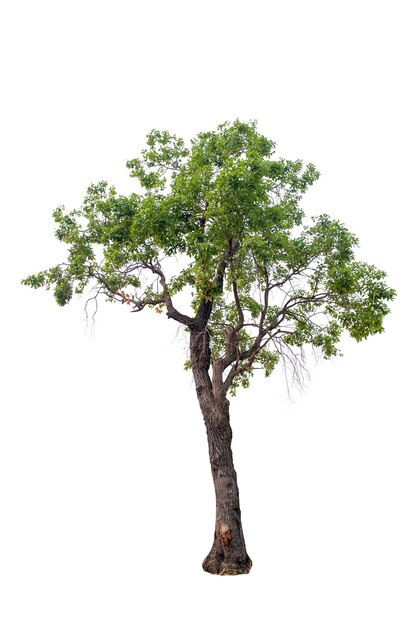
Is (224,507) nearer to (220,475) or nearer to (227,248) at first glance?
(220,475)

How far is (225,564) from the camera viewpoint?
11.3 metres

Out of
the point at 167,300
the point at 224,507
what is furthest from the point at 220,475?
the point at 167,300

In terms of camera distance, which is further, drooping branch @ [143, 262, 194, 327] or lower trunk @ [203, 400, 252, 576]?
drooping branch @ [143, 262, 194, 327]

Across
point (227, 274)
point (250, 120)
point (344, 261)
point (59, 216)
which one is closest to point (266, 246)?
point (227, 274)

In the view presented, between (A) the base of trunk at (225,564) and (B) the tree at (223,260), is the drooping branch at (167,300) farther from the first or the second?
(A) the base of trunk at (225,564)

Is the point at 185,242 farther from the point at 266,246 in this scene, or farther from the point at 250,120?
the point at 250,120

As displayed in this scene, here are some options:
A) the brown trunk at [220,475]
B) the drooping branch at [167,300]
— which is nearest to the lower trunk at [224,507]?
the brown trunk at [220,475]

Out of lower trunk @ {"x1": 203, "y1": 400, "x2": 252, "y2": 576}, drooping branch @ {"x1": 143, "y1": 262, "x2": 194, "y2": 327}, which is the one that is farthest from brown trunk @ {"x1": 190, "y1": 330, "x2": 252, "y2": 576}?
drooping branch @ {"x1": 143, "y1": 262, "x2": 194, "y2": 327}

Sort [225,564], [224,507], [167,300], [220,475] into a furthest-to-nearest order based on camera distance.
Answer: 1. [167,300]
2. [220,475]
3. [224,507]
4. [225,564]

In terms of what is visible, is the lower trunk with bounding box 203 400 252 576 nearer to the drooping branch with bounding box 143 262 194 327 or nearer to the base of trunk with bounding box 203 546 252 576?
the base of trunk with bounding box 203 546 252 576

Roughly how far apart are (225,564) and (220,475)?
1.50m

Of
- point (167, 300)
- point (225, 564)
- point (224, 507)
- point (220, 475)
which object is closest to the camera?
point (225, 564)

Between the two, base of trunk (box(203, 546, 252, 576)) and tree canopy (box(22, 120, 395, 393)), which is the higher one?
tree canopy (box(22, 120, 395, 393))

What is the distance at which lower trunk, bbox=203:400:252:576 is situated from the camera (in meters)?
11.3
